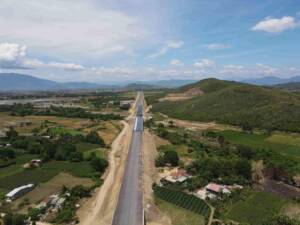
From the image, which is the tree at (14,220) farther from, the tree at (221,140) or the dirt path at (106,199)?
the tree at (221,140)

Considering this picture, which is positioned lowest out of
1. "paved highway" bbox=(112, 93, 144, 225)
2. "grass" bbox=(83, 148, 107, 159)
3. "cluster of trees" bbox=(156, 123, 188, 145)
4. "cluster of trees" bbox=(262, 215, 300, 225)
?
"paved highway" bbox=(112, 93, 144, 225)

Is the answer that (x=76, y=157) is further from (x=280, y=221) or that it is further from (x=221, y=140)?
(x=280, y=221)

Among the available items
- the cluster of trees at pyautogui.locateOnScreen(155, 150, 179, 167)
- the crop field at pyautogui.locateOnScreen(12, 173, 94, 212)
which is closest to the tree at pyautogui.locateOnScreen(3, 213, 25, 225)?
the crop field at pyautogui.locateOnScreen(12, 173, 94, 212)

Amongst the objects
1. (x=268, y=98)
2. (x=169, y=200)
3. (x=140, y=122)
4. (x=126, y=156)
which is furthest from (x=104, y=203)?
(x=268, y=98)

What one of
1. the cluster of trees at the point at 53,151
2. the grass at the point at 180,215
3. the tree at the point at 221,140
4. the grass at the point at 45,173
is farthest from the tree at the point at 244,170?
the grass at the point at 45,173

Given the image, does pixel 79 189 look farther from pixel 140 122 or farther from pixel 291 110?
pixel 291 110

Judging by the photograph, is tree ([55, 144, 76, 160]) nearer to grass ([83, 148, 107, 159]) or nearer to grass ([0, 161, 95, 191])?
grass ([0, 161, 95, 191])
